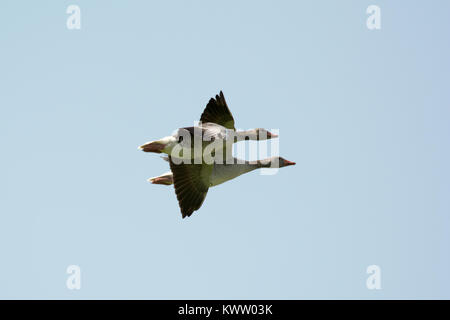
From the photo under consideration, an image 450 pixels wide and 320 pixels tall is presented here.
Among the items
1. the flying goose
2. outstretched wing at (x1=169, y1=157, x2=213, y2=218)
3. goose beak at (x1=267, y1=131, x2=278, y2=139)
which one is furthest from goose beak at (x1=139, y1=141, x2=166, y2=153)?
goose beak at (x1=267, y1=131, x2=278, y2=139)

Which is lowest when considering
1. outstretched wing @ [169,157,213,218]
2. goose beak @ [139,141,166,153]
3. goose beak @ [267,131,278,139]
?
outstretched wing @ [169,157,213,218]

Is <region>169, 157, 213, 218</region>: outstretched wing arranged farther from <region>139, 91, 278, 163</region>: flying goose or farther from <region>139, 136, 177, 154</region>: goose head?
<region>139, 136, 177, 154</region>: goose head

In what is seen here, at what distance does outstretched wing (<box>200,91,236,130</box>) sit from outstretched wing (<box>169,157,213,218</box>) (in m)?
0.92

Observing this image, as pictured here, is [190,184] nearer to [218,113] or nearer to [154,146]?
[154,146]

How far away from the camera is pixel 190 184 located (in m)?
16.3

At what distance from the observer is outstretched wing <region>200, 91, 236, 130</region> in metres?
16.5

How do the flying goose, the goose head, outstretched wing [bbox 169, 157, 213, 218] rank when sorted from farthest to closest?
1. outstretched wing [bbox 169, 157, 213, 218]
2. the goose head
3. the flying goose

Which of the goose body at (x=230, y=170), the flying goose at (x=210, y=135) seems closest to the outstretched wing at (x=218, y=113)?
the flying goose at (x=210, y=135)

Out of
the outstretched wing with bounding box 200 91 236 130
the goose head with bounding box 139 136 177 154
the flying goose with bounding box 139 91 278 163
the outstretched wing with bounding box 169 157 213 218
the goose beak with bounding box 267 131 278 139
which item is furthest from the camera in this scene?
the goose beak with bounding box 267 131 278 139

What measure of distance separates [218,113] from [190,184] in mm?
1484

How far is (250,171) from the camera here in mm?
17312

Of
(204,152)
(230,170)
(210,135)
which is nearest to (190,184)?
(204,152)

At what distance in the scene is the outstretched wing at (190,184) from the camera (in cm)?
1612

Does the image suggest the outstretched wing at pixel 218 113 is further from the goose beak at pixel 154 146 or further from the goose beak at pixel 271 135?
the goose beak at pixel 154 146
